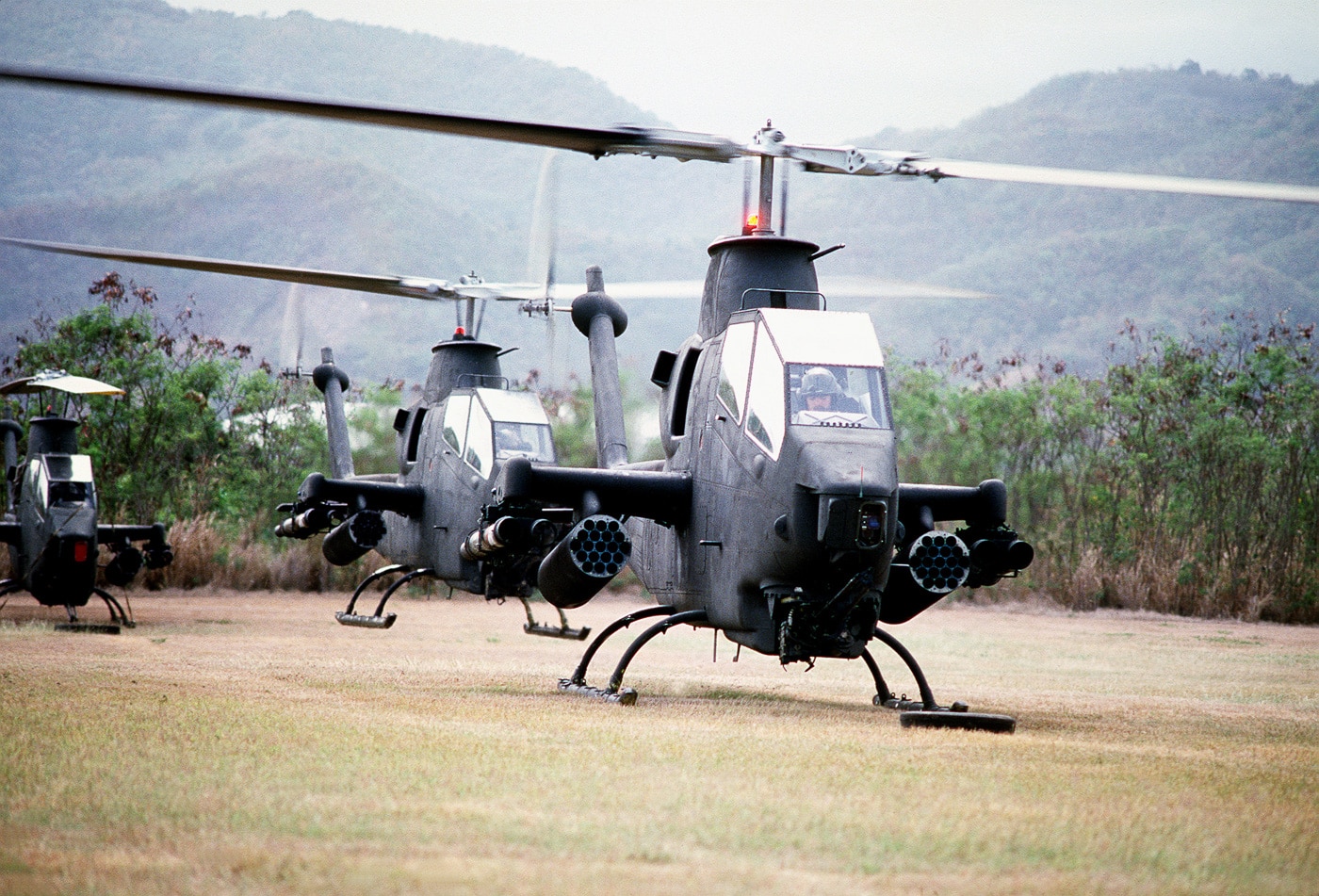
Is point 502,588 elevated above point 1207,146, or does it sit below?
below

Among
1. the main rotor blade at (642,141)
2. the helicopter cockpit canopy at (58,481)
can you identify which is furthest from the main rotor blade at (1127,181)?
the helicopter cockpit canopy at (58,481)

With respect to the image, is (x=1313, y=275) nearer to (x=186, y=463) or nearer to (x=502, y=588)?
(x=186, y=463)

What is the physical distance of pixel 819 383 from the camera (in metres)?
7.57

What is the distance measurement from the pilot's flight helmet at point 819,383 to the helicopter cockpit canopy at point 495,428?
4900 millimetres

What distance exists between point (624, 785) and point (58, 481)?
1171 centimetres

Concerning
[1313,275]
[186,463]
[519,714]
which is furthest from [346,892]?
[1313,275]

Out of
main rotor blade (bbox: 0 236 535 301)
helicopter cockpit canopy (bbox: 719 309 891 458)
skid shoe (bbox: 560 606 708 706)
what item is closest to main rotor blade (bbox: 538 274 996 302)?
helicopter cockpit canopy (bbox: 719 309 891 458)

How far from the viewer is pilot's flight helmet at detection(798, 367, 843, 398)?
24.7ft

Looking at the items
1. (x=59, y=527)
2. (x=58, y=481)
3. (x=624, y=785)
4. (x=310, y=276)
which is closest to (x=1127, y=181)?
(x=624, y=785)

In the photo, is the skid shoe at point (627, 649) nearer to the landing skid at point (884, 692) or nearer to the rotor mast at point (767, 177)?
the landing skid at point (884, 692)

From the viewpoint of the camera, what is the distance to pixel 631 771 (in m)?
5.54

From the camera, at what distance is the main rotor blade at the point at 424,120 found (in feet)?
17.1

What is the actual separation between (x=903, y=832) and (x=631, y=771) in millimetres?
1375

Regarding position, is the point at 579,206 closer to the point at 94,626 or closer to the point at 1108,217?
the point at 1108,217
